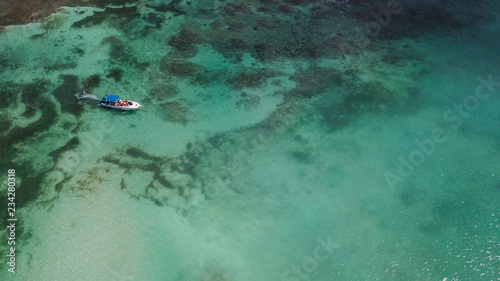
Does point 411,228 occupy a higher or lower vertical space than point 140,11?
lower

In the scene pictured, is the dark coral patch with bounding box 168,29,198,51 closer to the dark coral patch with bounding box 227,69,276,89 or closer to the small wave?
the dark coral patch with bounding box 227,69,276,89

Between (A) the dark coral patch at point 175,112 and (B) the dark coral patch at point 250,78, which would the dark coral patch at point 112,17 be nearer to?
(A) the dark coral patch at point 175,112

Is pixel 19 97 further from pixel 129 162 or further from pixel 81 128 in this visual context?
pixel 129 162

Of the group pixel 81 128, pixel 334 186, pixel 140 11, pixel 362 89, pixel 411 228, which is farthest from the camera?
pixel 140 11

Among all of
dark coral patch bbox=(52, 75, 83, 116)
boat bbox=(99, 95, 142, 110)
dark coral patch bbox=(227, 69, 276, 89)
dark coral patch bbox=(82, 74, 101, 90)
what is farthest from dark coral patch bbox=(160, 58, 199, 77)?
dark coral patch bbox=(52, 75, 83, 116)

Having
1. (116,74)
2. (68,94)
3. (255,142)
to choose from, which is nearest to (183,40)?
(116,74)

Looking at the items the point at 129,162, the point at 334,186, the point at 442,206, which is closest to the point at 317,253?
the point at 334,186
